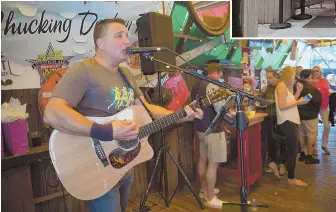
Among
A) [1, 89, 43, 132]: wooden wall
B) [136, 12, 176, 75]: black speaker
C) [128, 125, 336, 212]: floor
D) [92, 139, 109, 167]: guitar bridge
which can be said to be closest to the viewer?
[92, 139, 109, 167]: guitar bridge

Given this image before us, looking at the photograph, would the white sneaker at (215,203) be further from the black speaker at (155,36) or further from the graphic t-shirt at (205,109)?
the black speaker at (155,36)

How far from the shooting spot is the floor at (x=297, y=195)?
2594 mm

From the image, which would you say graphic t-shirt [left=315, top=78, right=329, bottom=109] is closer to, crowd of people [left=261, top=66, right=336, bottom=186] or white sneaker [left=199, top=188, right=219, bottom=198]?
crowd of people [left=261, top=66, right=336, bottom=186]

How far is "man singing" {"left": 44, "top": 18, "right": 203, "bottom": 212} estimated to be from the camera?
4.73 ft

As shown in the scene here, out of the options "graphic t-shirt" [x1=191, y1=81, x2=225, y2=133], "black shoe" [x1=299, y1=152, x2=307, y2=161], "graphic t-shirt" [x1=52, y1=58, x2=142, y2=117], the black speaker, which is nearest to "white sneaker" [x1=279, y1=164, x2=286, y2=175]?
"black shoe" [x1=299, y1=152, x2=307, y2=161]

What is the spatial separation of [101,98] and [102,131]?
178 millimetres

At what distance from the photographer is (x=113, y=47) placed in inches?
63.2

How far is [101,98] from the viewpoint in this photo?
5.04ft

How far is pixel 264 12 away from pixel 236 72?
575 millimetres

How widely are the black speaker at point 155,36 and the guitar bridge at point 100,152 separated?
838 mm

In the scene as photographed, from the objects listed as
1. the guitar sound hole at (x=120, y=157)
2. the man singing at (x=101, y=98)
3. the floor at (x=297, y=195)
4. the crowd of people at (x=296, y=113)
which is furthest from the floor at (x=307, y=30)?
the guitar sound hole at (x=120, y=157)

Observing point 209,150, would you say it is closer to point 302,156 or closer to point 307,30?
point 302,156

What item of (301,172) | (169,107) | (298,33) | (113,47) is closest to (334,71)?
(298,33)

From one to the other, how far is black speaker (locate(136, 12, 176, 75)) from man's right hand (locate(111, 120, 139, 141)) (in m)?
0.84
